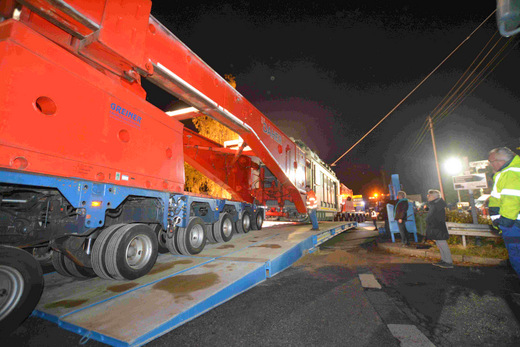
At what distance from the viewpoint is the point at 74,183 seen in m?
2.80

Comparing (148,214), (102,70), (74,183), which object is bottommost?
(148,214)

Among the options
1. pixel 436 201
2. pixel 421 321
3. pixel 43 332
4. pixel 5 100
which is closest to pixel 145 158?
pixel 5 100

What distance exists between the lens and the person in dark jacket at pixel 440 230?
503 cm

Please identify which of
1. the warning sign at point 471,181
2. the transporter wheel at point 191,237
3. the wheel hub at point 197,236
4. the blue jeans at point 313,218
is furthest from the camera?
the blue jeans at point 313,218

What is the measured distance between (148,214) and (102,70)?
2.35 metres

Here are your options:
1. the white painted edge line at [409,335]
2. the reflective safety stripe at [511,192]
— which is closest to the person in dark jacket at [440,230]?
the reflective safety stripe at [511,192]

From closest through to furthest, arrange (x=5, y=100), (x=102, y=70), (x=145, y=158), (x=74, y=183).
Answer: (x=5, y=100) → (x=74, y=183) → (x=102, y=70) → (x=145, y=158)

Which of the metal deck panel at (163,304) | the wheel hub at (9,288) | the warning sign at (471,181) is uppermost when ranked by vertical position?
the warning sign at (471,181)

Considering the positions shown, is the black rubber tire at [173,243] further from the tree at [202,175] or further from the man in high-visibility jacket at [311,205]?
the tree at [202,175]

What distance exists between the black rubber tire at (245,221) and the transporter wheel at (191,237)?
2.95 m

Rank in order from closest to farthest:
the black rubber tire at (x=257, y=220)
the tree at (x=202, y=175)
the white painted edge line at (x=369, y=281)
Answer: the white painted edge line at (x=369, y=281), the black rubber tire at (x=257, y=220), the tree at (x=202, y=175)

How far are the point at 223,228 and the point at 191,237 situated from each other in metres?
1.65

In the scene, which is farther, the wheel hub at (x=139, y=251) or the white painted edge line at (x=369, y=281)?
the white painted edge line at (x=369, y=281)

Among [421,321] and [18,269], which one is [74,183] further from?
[421,321]
